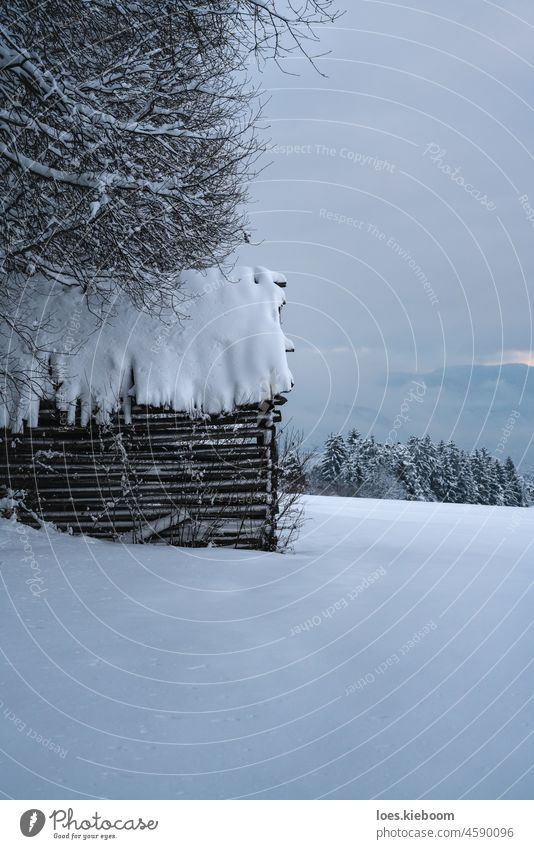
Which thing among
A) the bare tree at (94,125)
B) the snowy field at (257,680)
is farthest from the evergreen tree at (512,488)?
the bare tree at (94,125)

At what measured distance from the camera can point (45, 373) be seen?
9.04m

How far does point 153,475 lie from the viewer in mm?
9453

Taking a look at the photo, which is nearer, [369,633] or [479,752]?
[479,752]

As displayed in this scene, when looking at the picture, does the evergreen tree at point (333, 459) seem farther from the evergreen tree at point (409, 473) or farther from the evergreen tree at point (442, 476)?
the evergreen tree at point (442, 476)

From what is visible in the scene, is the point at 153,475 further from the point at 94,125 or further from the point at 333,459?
the point at 333,459

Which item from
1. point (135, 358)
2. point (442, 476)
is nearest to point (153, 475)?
point (135, 358)

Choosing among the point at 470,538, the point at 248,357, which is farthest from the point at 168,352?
the point at 470,538

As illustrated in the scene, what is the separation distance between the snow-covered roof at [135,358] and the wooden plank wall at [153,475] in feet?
1.23

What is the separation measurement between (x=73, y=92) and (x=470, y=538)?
1151 cm

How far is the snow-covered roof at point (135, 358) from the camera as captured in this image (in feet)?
30.0

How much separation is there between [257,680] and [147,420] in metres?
6.04

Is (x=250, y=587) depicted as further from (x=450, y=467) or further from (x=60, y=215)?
(x=450, y=467)

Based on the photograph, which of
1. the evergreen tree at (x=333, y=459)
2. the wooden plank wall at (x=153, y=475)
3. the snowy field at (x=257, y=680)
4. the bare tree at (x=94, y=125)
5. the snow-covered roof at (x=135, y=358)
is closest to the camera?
the snowy field at (x=257, y=680)
